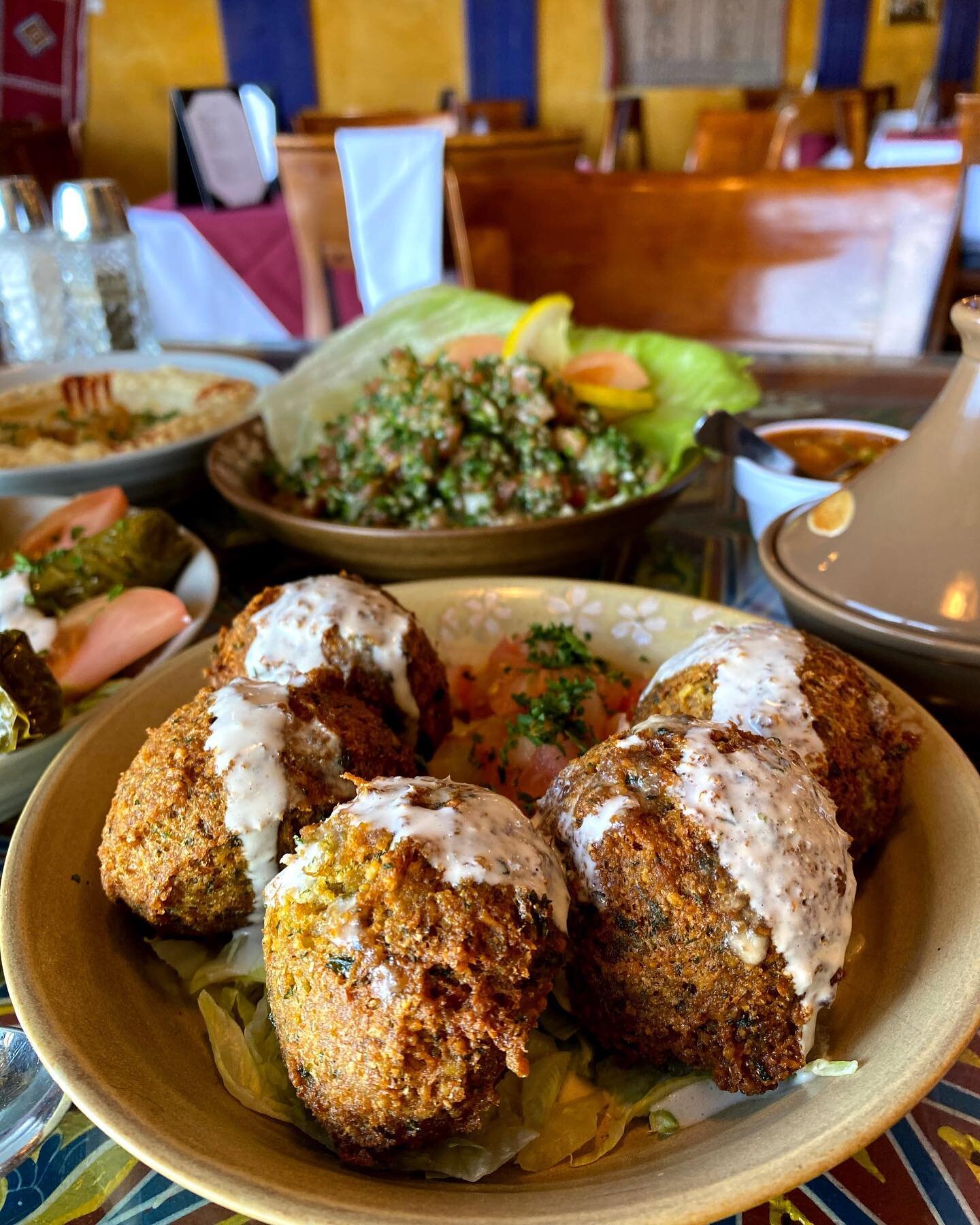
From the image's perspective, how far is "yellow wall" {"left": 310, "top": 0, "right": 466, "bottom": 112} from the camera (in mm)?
10805

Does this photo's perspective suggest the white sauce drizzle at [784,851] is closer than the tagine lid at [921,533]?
Yes

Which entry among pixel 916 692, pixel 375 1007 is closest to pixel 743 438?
pixel 916 692

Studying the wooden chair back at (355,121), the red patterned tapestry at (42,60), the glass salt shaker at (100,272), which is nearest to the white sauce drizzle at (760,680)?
the glass salt shaker at (100,272)

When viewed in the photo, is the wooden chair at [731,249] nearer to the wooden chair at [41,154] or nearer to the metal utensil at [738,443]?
the metal utensil at [738,443]

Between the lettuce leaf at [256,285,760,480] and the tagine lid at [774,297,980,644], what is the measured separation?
688 millimetres

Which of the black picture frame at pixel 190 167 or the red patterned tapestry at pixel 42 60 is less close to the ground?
the red patterned tapestry at pixel 42 60

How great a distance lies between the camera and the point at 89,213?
374 centimetres

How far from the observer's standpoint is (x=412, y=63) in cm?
1112

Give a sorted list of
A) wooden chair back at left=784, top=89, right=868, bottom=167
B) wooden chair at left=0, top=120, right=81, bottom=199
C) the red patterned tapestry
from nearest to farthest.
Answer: wooden chair back at left=784, top=89, right=868, bottom=167, wooden chair at left=0, top=120, right=81, bottom=199, the red patterned tapestry

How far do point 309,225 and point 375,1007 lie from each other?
15.4 ft

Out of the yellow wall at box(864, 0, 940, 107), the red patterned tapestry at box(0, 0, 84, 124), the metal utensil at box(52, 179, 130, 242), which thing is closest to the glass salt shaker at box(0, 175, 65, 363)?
the metal utensil at box(52, 179, 130, 242)

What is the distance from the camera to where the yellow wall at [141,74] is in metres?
10.9

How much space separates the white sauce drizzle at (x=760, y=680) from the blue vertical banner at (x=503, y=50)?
456 inches

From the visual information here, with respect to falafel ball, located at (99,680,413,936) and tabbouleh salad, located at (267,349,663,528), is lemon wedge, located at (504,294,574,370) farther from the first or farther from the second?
falafel ball, located at (99,680,413,936)
